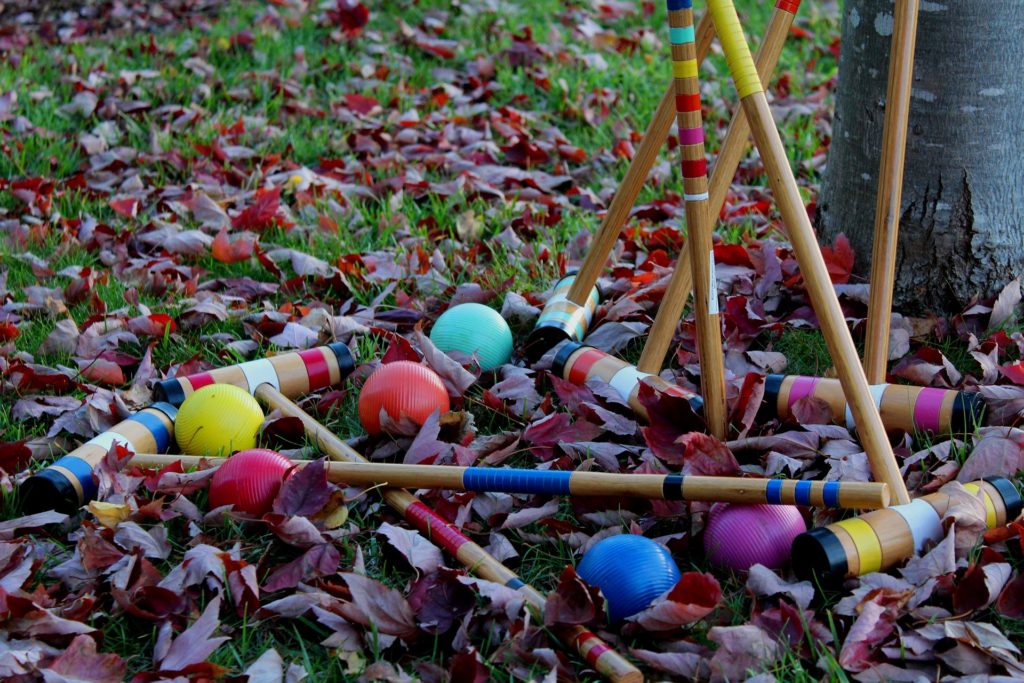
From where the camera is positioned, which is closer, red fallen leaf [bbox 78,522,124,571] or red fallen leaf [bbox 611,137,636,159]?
red fallen leaf [bbox 78,522,124,571]

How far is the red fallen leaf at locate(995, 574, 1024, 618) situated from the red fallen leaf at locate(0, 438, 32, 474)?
2136 mm

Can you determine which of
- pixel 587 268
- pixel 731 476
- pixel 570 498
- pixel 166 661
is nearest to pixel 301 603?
pixel 166 661

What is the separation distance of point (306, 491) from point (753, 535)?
94 centimetres

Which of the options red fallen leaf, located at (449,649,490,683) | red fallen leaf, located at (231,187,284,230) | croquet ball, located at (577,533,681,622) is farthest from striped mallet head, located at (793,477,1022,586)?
red fallen leaf, located at (231,187,284,230)

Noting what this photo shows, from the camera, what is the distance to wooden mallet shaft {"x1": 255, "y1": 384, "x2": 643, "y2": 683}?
6.23 ft

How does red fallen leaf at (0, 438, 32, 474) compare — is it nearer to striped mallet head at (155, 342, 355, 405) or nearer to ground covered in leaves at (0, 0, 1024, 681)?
ground covered in leaves at (0, 0, 1024, 681)

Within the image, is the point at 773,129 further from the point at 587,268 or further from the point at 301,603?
the point at 301,603

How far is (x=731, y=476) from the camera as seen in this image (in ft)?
7.63

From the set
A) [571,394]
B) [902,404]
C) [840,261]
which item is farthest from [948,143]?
[571,394]

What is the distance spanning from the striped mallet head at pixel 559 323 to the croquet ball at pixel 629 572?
95 centimetres

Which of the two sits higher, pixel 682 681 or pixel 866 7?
pixel 866 7

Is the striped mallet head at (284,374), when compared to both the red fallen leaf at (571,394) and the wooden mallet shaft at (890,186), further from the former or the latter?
the wooden mallet shaft at (890,186)

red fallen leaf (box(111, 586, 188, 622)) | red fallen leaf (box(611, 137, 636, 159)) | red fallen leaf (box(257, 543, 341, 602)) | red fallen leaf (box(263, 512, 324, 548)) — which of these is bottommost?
red fallen leaf (box(111, 586, 188, 622))

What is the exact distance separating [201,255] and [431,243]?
0.79m
